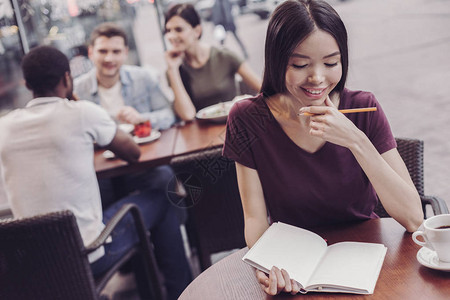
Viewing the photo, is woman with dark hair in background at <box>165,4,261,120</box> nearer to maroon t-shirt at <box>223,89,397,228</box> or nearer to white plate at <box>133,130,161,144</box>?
white plate at <box>133,130,161,144</box>

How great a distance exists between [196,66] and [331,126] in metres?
2.21

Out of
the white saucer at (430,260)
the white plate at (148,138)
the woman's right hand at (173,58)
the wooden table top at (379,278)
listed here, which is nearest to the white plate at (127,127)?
the white plate at (148,138)

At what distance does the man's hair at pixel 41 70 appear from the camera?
2.21m

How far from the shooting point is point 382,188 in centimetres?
138

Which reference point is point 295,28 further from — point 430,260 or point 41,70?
point 41,70

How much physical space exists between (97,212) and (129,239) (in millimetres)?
240

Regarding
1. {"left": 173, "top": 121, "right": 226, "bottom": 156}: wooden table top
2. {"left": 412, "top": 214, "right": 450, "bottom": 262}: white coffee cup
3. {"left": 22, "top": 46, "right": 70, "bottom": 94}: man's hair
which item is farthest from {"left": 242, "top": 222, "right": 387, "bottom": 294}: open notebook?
{"left": 22, "top": 46, "right": 70, "bottom": 94}: man's hair

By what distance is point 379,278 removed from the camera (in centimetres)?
112

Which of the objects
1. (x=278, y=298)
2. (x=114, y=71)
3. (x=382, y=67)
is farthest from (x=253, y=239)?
(x=382, y=67)

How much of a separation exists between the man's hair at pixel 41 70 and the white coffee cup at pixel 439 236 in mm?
1798

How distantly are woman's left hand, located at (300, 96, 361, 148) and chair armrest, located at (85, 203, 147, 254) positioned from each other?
1.11 m

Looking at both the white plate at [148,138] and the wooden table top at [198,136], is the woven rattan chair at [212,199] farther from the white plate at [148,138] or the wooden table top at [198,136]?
the white plate at [148,138]

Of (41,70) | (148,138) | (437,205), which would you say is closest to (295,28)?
(437,205)

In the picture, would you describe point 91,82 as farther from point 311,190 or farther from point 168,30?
point 311,190
